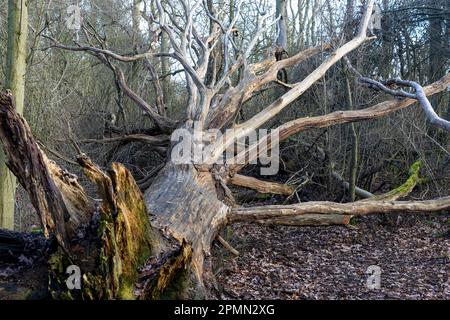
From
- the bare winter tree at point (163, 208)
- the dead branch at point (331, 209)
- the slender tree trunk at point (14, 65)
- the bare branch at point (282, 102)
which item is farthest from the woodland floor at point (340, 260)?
the slender tree trunk at point (14, 65)

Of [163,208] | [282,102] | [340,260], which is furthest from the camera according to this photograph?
[282,102]

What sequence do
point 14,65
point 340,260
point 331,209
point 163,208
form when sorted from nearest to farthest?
point 163,208
point 331,209
point 14,65
point 340,260

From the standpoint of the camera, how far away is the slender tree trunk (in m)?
6.45

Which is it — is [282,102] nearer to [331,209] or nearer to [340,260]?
[331,209]

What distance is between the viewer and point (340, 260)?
21.9 feet

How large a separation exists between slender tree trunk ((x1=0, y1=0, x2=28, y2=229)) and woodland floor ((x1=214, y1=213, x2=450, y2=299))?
2688 millimetres

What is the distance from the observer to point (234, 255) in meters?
6.75

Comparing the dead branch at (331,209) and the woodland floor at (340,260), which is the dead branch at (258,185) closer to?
the woodland floor at (340,260)

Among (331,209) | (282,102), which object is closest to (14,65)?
(282,102)

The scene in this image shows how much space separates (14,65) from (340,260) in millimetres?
4727

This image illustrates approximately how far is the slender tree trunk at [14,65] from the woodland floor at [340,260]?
8.82 feet

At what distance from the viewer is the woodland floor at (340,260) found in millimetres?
5426

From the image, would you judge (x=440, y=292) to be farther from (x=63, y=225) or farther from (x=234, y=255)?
(x=63, y=225)
